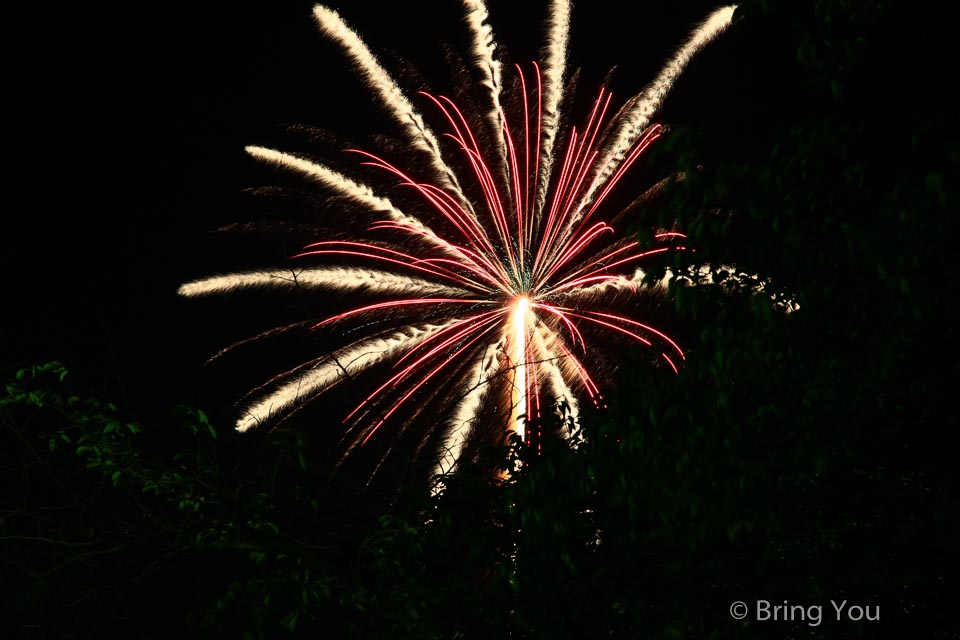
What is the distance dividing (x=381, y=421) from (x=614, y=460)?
285 inches

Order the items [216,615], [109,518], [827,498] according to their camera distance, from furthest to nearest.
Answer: [109,518] < [216,615] < [827,498]

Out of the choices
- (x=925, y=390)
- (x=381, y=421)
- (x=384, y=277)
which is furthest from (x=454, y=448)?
(x=925, y=390)

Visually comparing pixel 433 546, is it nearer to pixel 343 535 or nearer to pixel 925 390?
pixel 343 535

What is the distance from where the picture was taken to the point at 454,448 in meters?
12.7

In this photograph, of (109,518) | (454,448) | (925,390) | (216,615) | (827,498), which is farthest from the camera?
(454,448)

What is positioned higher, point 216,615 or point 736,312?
point 736,312

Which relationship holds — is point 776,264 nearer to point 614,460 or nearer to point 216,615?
point 614,460

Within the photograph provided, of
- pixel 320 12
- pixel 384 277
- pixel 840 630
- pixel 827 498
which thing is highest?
pixel 320 12

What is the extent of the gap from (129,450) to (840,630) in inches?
222

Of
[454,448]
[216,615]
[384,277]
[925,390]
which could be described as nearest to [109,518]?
[216,615]

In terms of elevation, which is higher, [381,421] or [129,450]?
[381,421]

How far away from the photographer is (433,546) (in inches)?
346

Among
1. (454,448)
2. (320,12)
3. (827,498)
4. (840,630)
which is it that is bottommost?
(840,630)

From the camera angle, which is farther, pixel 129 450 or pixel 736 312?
pixel 129 450
